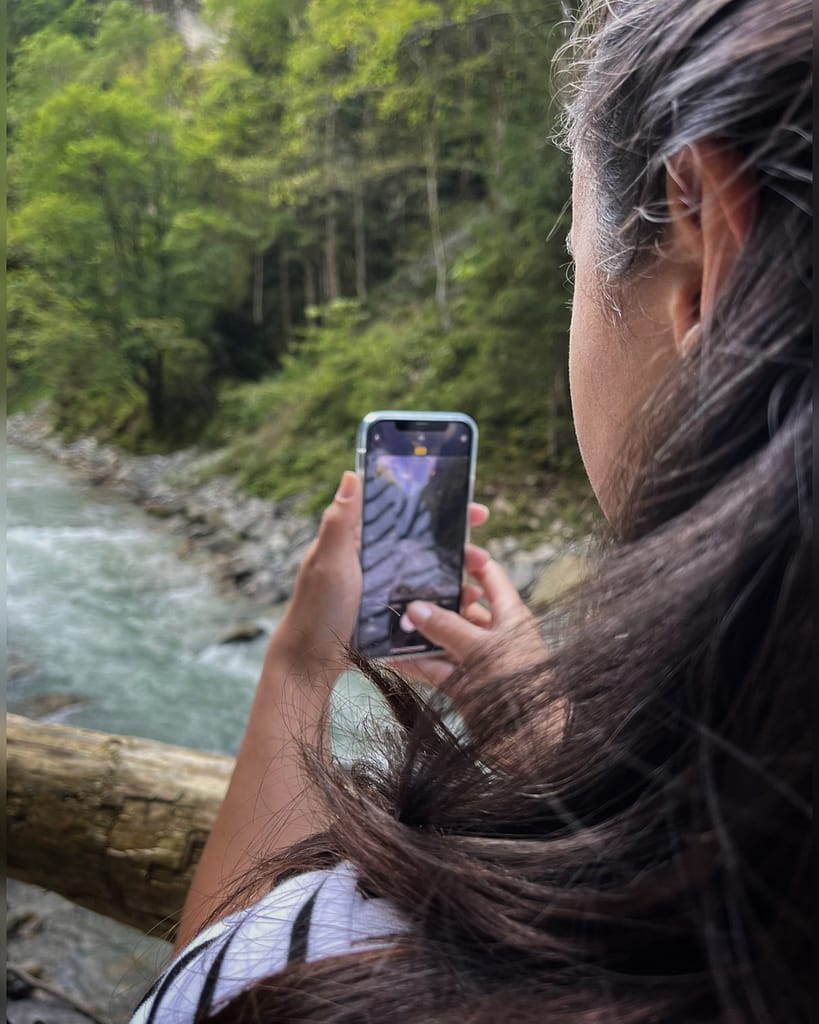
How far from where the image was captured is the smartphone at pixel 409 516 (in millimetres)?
565

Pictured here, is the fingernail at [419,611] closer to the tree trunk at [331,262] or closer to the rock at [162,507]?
the rock at [162,507]

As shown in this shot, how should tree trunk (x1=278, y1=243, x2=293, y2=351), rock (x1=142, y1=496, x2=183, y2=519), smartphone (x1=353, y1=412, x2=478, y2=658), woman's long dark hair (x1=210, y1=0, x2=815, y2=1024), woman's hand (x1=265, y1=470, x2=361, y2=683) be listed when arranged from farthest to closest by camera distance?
tree trunk (x1=278, y1=243, x2=293, y2=351), rock (x1=142, y1=496, x2=183, y2=519), smartphone (x1=353, y1=412, x2=478, y2=658), woman's hand (x1=265, y1=470, x2=361, y2=683), woman's long dark hair (x1=210, y1=0, x2=815, y2=1024)

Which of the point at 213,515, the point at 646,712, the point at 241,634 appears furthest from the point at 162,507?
the point at 646,712

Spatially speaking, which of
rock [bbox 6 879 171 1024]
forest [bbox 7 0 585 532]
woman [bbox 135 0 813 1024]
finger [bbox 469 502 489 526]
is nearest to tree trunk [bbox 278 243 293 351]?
forest [bbox 7 0 585 532]

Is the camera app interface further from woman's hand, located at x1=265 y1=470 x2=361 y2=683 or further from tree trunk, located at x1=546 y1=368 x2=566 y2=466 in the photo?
tree trunk, located at x1=546 y1=368 x2=566 y2=466

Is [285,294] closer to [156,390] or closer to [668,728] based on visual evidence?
[156,390]

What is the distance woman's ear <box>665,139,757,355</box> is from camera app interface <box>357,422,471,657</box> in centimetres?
40

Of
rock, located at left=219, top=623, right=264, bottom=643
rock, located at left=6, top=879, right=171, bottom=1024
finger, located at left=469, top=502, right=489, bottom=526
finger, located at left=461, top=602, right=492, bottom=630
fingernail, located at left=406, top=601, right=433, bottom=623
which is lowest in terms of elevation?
rock, located at left=6, top=879, right=171, bottom=1024

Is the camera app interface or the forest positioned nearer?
the camera app interface

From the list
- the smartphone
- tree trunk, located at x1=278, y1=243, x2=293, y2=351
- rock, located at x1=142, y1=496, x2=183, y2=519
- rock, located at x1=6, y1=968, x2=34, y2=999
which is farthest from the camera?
tree trunk, located at x1=278, y1=243, x2=293, y2=351

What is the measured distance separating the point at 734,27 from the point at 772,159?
3 centimetres

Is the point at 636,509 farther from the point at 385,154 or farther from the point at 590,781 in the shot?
the point at 385,154

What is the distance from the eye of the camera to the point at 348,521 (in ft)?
1.57

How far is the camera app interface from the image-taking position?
57cm
